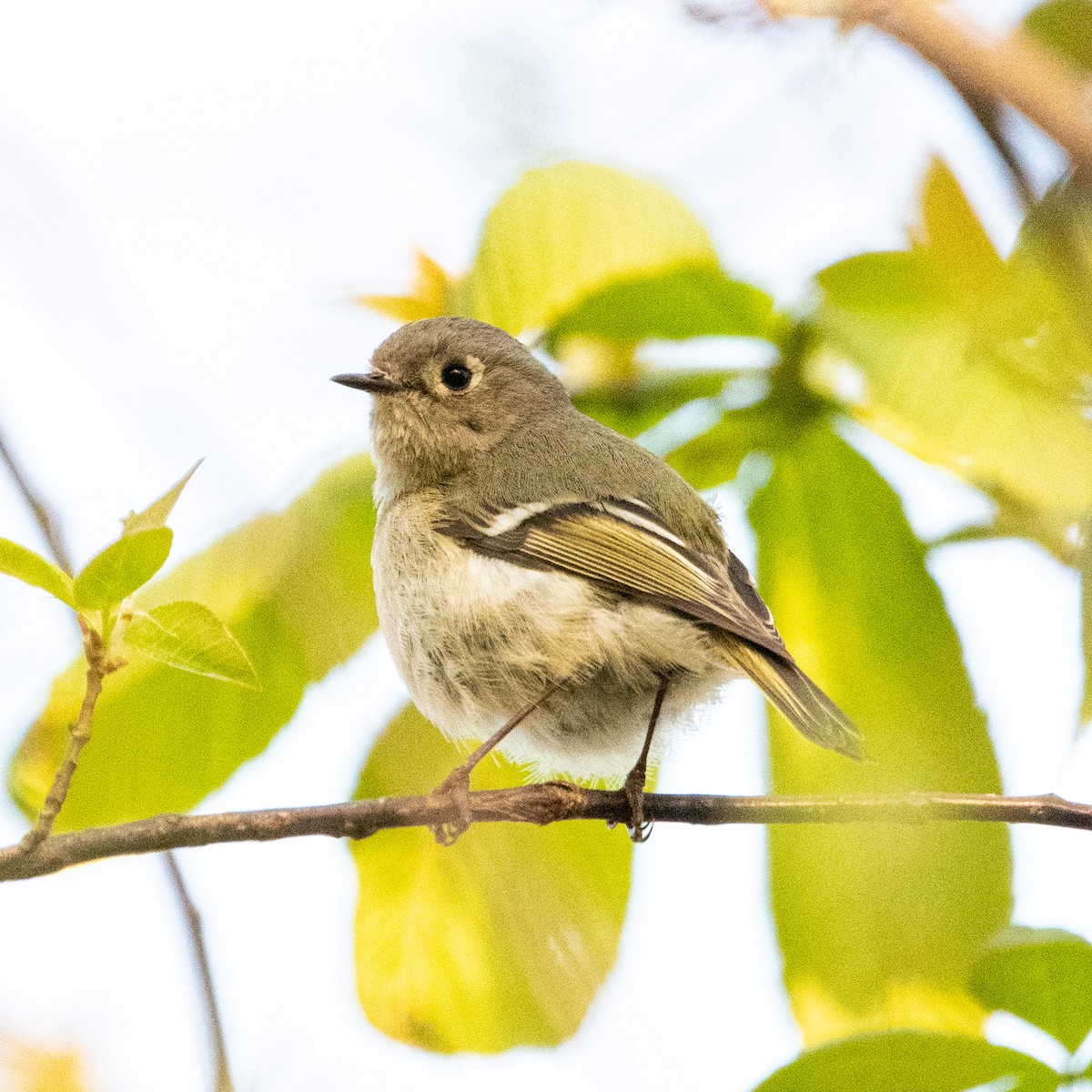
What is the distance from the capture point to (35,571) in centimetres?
87

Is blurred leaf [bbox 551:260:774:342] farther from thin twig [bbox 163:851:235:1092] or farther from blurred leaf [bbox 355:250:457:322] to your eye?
thin twig [bbox 163:851:235:1092]

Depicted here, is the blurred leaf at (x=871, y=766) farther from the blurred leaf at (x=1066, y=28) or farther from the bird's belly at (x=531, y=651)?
the blurred leaf at (x=1066, y=28)

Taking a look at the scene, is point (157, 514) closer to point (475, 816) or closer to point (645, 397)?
point (475, 816)

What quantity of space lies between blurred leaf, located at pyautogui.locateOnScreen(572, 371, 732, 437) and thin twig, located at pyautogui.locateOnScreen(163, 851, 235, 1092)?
2.15 feet

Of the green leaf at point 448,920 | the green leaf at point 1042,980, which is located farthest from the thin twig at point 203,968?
the green leaf at point 1042,980

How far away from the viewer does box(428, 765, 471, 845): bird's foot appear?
102cm

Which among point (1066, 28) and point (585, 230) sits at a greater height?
point (585, 230)

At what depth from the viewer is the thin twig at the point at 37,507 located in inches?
40.9

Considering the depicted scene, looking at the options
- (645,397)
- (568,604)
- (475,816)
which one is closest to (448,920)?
(475,816)

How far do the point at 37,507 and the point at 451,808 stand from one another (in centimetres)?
43

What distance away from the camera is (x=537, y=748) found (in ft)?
5.40

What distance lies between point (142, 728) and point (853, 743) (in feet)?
2.10

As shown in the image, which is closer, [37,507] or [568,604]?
[37,507]

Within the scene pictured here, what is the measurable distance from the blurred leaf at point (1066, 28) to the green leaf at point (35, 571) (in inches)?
30.4
